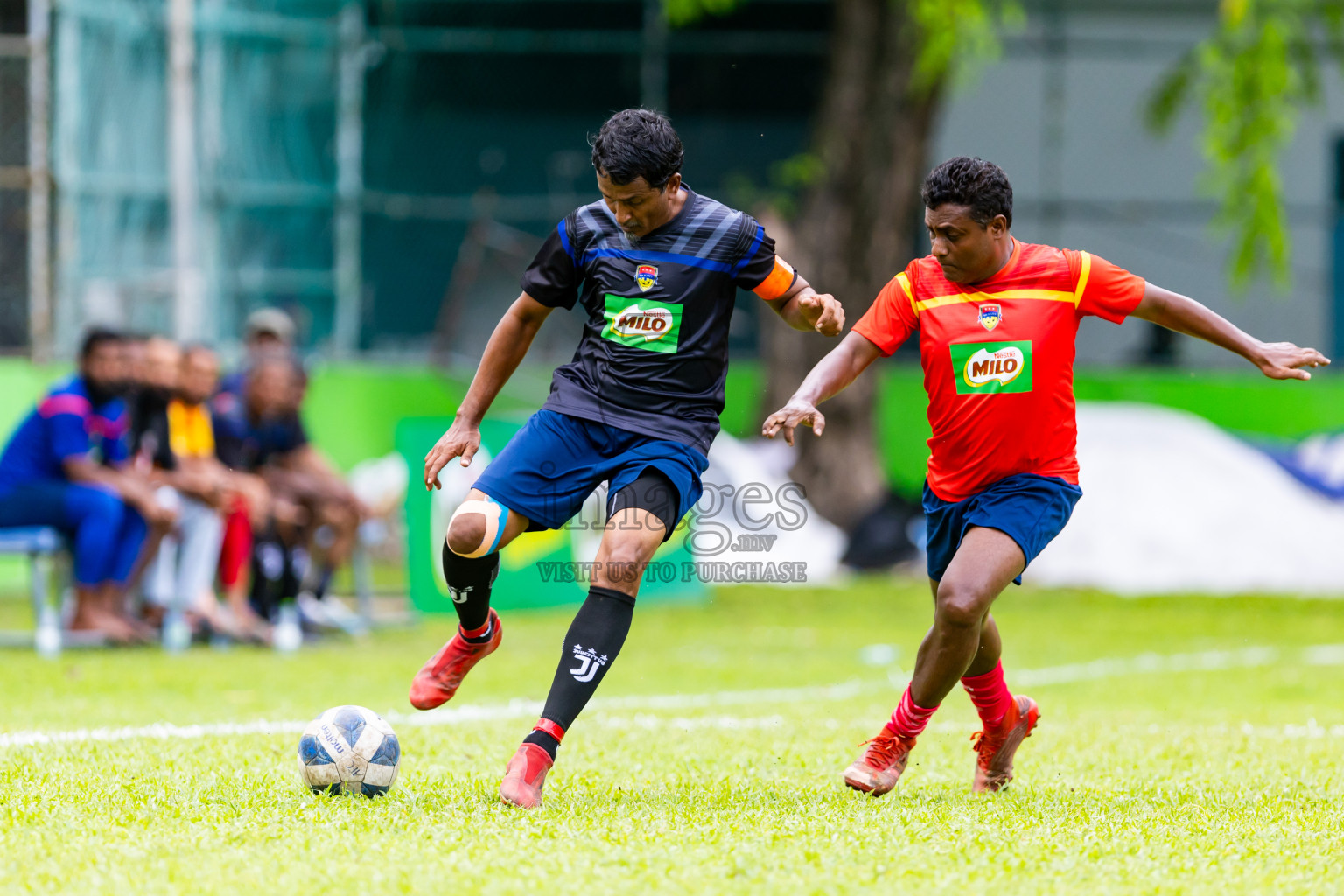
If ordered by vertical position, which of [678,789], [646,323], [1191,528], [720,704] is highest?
[646,323]

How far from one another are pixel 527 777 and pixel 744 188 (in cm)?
1508

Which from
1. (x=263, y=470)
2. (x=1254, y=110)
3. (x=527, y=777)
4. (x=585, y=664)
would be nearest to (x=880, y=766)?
(x=585, y=664)

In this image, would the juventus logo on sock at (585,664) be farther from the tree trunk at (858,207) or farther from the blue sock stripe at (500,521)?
the tree trunk at (858,207)

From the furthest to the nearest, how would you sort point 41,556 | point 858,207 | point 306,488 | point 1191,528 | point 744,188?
point 744,188 < point 858,207 < point 1191,528 < point 306,488 < point 41,556

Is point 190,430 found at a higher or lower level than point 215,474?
higher

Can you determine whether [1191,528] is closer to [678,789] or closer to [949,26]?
[949,26]

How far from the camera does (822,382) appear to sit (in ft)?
17.1

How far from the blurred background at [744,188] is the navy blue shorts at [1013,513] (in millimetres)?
6731

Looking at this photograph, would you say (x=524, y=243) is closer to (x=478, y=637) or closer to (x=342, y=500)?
(x=342, y=500)

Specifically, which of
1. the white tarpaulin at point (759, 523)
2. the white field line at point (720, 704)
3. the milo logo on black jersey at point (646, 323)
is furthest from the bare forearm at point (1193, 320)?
the white tarpaulin at point (759, 523)

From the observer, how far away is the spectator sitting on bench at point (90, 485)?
32.9 feet

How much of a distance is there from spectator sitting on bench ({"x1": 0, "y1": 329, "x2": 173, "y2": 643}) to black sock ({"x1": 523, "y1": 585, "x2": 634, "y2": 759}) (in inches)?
235

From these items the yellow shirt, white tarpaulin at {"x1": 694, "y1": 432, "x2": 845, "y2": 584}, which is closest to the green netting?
white tarpaulin at {"x1": 694, "y1": 432, "x2": 845, "y2": 584}

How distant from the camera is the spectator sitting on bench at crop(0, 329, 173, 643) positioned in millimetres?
10039
